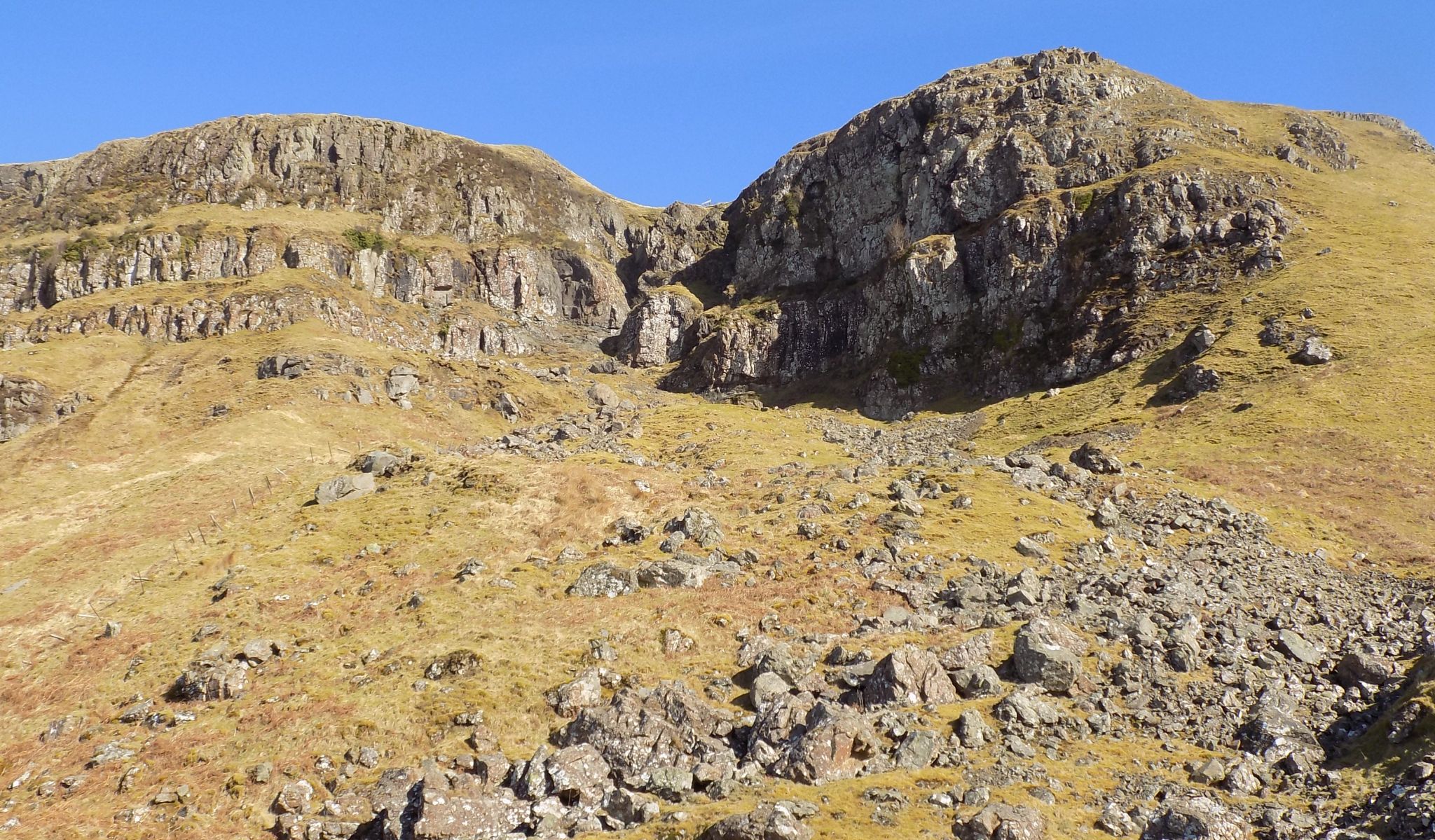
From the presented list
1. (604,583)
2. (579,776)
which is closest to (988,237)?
(604,583)

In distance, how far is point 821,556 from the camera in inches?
1625

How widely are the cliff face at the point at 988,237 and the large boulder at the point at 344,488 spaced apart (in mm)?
96629

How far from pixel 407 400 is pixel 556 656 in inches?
3498

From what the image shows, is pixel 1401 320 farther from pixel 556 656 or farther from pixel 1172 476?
pixel 556 656

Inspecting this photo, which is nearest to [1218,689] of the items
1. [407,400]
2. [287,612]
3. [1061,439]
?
[287,612]

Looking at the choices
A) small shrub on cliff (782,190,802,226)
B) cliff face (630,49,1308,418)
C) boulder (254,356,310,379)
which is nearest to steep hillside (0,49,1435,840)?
boulder (254,356,310,379)

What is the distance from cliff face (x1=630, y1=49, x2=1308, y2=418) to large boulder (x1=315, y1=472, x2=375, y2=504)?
96629 mm

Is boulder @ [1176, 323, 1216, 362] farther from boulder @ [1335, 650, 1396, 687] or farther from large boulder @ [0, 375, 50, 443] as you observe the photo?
large boulder @ [0, 375, 50, 443]

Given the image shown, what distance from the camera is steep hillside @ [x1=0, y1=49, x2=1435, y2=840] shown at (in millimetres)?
23094

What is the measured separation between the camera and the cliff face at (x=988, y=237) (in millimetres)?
112250

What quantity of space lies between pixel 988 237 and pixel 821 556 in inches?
4369

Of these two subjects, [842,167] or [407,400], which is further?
[842,167]

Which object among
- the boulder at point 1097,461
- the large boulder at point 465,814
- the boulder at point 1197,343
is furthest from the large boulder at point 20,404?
the boulder at point 1197,343

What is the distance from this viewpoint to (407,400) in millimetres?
108625
